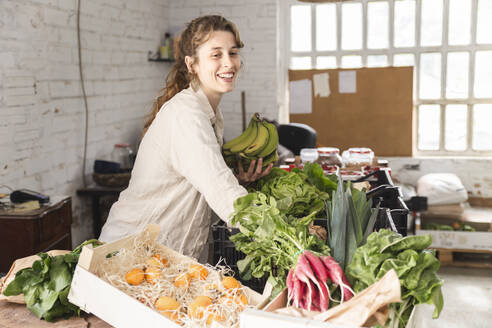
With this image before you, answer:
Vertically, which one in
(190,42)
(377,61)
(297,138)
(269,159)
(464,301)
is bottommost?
(464,301)

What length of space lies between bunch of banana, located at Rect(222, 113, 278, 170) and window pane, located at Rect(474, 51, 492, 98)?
431 centimetres

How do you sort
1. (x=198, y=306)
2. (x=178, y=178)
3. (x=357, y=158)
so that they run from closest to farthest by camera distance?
(x=198, y=306)
(x=178, y=178)
(x=357, y=158)

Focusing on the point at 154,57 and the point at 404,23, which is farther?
the point at 404,23

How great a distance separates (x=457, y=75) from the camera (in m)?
5.57

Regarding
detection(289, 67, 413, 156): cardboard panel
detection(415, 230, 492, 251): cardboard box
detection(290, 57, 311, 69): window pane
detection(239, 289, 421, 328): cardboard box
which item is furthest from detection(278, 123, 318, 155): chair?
detection(239, 289, 421, 328): cardboard box

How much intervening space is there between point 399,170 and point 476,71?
4.38 ft

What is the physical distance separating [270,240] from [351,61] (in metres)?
A: 4.88

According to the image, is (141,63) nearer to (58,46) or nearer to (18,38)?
(58,46)

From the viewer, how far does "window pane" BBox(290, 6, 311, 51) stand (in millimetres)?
5871

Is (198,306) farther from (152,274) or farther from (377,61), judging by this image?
(377,61)

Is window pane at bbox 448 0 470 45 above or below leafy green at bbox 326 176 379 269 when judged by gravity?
above

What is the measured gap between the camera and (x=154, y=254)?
4.78 feet

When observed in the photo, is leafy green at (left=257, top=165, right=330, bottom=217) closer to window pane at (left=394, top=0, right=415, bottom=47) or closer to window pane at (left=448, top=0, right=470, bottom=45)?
window pane at (left=394, top=0, right=415, bottom=47)

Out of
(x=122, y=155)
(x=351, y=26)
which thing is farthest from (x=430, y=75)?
(x=122, y=155)
